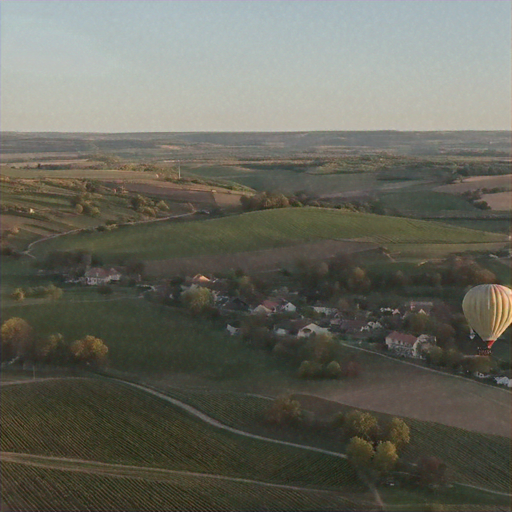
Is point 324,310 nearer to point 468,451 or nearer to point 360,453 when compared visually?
point 468,451

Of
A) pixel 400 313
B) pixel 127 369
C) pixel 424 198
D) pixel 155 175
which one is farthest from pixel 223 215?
pixel 127 369

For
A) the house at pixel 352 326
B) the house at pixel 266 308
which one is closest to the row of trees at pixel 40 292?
the house at pixel 266 308

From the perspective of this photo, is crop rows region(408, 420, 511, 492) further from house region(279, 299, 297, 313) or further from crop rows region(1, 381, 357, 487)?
house region(279, 299, 297, 313)

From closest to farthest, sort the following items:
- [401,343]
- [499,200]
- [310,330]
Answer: [401,343] → [310,330] → [499,200]

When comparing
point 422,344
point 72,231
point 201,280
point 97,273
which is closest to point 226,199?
point 72,231

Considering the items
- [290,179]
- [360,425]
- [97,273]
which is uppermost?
[290,179]

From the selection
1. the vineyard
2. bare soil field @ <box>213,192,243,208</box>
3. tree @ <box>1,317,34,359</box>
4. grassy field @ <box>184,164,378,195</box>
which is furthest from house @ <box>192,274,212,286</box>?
grassy field @ <box>184,164,378,195</box>

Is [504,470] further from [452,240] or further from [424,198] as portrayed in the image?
[424,198]
